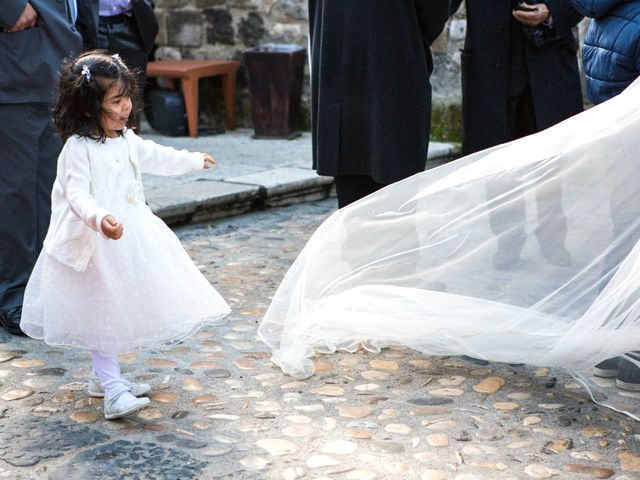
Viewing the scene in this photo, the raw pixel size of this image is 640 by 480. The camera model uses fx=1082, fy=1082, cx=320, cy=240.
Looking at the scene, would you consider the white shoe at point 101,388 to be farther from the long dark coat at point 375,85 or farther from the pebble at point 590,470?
the pebble at point 590,470

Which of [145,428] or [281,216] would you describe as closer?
[145,428]

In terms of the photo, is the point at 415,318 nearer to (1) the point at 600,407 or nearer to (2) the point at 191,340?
(1) the point at 600,407

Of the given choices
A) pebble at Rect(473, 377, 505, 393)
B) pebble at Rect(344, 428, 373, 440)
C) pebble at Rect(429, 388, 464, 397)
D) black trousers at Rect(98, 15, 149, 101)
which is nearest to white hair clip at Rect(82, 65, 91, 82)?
pebble at Rect(344, 428, 373, 440)

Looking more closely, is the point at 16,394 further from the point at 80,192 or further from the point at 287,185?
the point at 287,185

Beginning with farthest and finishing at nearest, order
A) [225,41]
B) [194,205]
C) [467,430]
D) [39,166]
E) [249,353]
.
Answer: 1. [225,41]
2. [194,205]
3. [39,166]
4. [249,353]
5. [467,430]

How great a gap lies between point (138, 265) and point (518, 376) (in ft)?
4.05

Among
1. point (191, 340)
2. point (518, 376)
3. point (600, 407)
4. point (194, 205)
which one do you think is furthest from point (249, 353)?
point (194, 205)

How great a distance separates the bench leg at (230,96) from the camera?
29.1 ft

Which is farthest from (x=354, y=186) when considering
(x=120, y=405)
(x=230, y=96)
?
(x=230, y=96)

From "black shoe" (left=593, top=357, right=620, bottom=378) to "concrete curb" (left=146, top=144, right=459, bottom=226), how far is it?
9.89 feet

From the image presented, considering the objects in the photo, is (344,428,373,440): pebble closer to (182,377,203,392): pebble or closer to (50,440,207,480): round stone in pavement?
(50,440,207,480): round stone in pavement

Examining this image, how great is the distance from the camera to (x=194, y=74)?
8484 mm

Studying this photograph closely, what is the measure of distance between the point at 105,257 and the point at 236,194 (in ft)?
10.5

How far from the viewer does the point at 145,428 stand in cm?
303
